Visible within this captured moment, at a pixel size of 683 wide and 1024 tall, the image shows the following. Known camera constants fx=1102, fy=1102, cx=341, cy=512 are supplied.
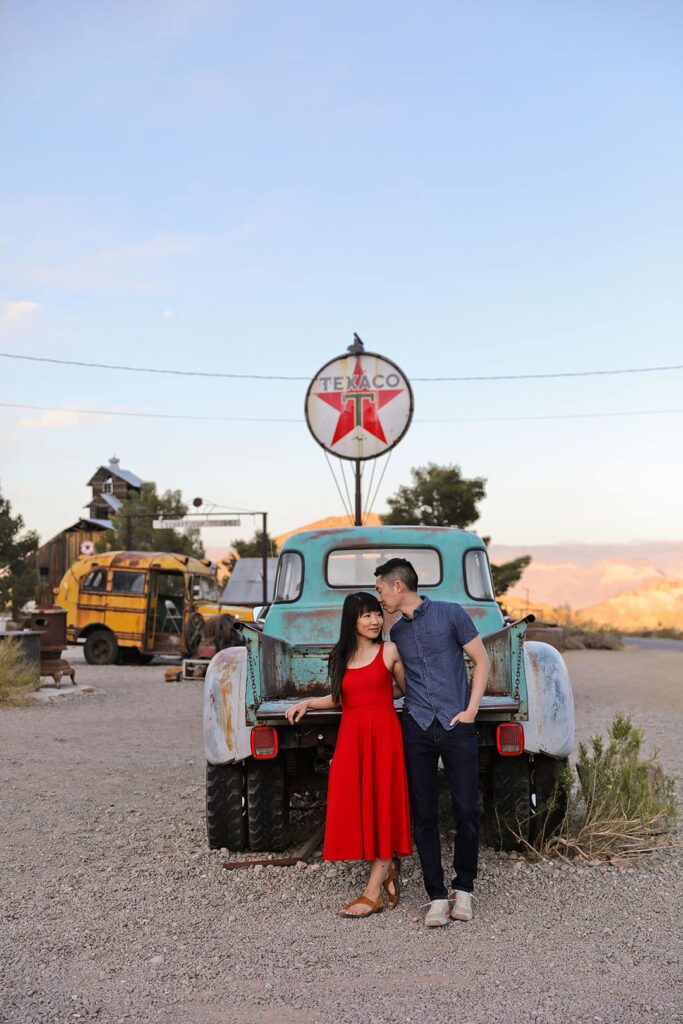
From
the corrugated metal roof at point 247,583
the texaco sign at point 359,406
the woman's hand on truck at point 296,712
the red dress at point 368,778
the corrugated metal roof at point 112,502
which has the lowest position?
the red dress at point 368,778

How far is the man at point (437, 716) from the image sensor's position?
5.19 meters

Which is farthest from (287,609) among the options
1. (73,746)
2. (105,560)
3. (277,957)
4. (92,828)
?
(105,560)

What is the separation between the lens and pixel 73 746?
11.5 meters

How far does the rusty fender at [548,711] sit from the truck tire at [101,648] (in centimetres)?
2109

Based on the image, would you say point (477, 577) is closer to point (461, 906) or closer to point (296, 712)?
point (296, 712)

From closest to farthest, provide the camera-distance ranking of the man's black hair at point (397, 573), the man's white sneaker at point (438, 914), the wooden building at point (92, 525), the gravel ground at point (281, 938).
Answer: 1. the gravel ground at point (281, 938)
2. the man's white sneaker at point (438, 914)
3. the man's black hair at point (397, 573)
4. the wooden building at point (92, 525)

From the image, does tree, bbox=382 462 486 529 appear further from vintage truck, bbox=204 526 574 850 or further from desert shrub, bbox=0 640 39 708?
vintage truck, bbox=204 526 574 850

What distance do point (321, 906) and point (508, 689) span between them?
1483 millimetres

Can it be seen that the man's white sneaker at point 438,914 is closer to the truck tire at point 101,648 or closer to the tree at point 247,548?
the truck tire at point 101,648

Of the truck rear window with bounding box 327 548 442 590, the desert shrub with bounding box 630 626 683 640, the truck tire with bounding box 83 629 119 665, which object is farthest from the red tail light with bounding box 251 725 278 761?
the desert shrub with bounding box 630 626 683 640

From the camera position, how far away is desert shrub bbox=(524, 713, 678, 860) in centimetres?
633

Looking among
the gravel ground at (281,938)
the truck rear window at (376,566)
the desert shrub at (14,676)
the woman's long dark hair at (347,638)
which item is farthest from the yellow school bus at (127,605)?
the woman's long dark hair at (347,638)

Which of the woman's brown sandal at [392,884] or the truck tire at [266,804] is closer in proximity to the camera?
the woman's brown sandal at [392,884]

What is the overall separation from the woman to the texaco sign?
1250 cm
